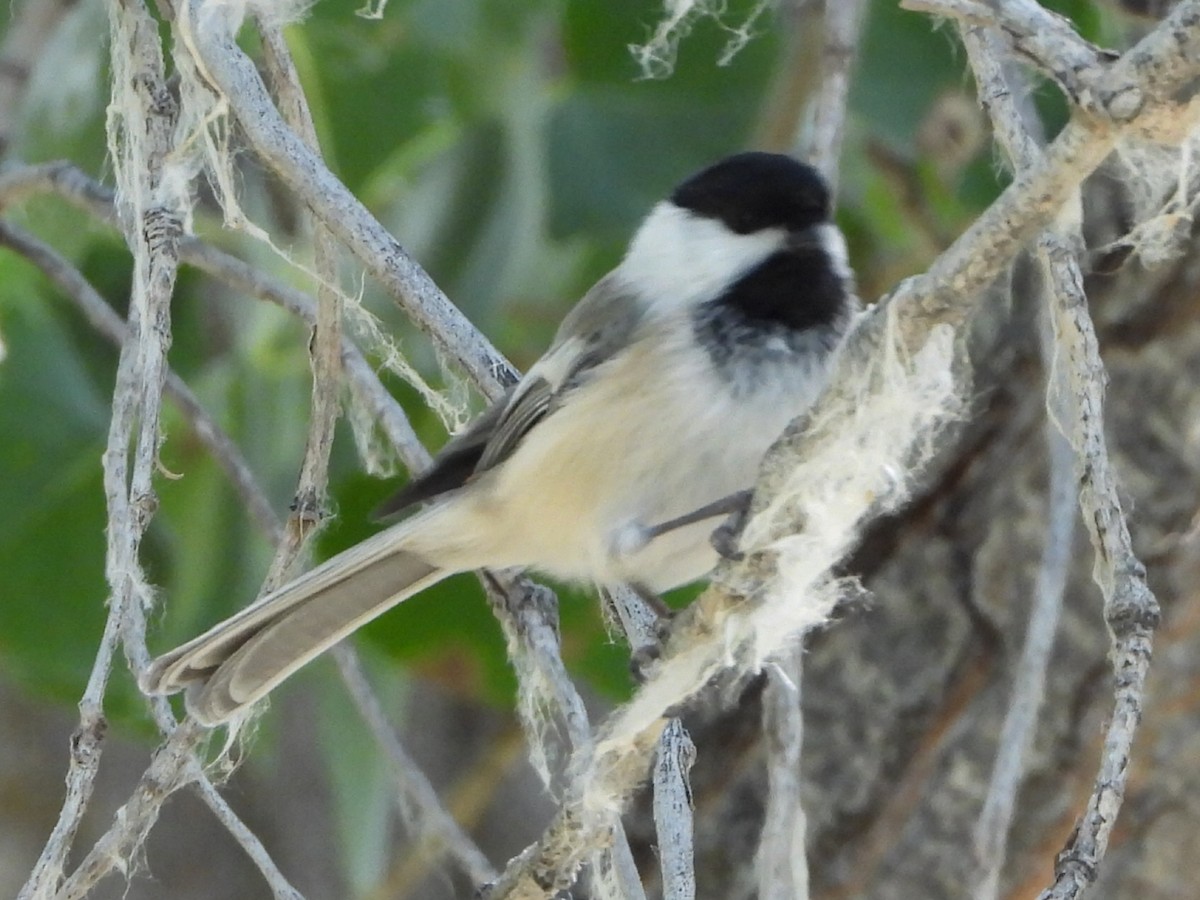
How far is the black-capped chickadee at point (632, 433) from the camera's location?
1403mm

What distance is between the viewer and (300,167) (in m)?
1.23

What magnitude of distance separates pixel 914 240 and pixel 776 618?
1.41m

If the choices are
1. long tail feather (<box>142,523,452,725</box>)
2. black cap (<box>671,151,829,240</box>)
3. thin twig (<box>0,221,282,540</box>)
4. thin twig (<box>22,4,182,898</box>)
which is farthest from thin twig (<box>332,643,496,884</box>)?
black cap (<box>671,151,829,240</box>)

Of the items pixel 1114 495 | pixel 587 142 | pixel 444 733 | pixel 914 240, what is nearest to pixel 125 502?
pixel 1114 495

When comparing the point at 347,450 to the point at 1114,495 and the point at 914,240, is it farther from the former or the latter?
the point at 1114,495

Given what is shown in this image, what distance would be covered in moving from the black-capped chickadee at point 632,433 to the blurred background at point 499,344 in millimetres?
293

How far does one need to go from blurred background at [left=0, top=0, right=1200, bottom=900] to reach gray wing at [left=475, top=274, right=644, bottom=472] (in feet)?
1.15

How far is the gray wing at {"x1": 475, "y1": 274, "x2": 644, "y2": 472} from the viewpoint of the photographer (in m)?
1.53

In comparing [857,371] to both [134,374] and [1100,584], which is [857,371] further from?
[134,374]

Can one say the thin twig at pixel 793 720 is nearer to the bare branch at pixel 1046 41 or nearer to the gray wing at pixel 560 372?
the gray wing at pixel 560 372

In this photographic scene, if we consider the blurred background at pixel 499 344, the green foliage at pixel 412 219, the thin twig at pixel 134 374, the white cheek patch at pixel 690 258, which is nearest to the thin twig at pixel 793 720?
the white cheek patch at pixel 690 258

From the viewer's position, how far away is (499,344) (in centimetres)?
237

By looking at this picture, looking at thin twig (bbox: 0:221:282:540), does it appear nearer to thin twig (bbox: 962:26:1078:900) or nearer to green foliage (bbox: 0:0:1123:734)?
green foliage (bbox: 0:0:1123:734)

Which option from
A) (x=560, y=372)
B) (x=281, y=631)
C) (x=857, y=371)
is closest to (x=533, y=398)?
(x=560, y=372)
